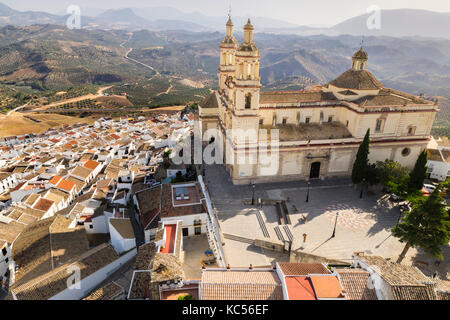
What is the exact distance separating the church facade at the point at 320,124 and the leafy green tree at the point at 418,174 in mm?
5000

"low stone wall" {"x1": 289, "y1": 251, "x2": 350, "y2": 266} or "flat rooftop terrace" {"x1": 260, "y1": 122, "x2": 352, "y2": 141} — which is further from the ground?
"flat rooftop terrace" {"x1": 260, "y1": 122, "x2": 352, "y2": 141}

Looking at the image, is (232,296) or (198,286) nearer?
(232,296)

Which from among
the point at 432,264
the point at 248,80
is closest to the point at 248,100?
the point at 248,80

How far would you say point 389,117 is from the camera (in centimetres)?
2895

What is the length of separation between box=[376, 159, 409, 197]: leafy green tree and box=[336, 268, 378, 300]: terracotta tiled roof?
1322cm

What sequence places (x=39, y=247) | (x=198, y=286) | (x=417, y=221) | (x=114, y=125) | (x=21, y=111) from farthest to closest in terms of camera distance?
(x=21, y=111) → (x=114, y=125) → (x=39, y=247) → (x=417, y=221) → (x=198, y=286)

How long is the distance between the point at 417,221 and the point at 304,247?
24.1ft

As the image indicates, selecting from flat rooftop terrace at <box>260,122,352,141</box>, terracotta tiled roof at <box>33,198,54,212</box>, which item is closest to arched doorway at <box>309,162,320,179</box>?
flat rooftop terrace at <box>260,122,352,141</box>

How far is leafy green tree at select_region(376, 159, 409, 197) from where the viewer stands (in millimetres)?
24719

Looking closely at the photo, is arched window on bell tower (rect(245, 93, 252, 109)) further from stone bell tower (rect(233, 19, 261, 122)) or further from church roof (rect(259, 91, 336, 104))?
church roof (rect(259, 91, 336, 104))

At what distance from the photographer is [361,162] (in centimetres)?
2686

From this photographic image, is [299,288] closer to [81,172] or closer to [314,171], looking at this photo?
[314,171]
